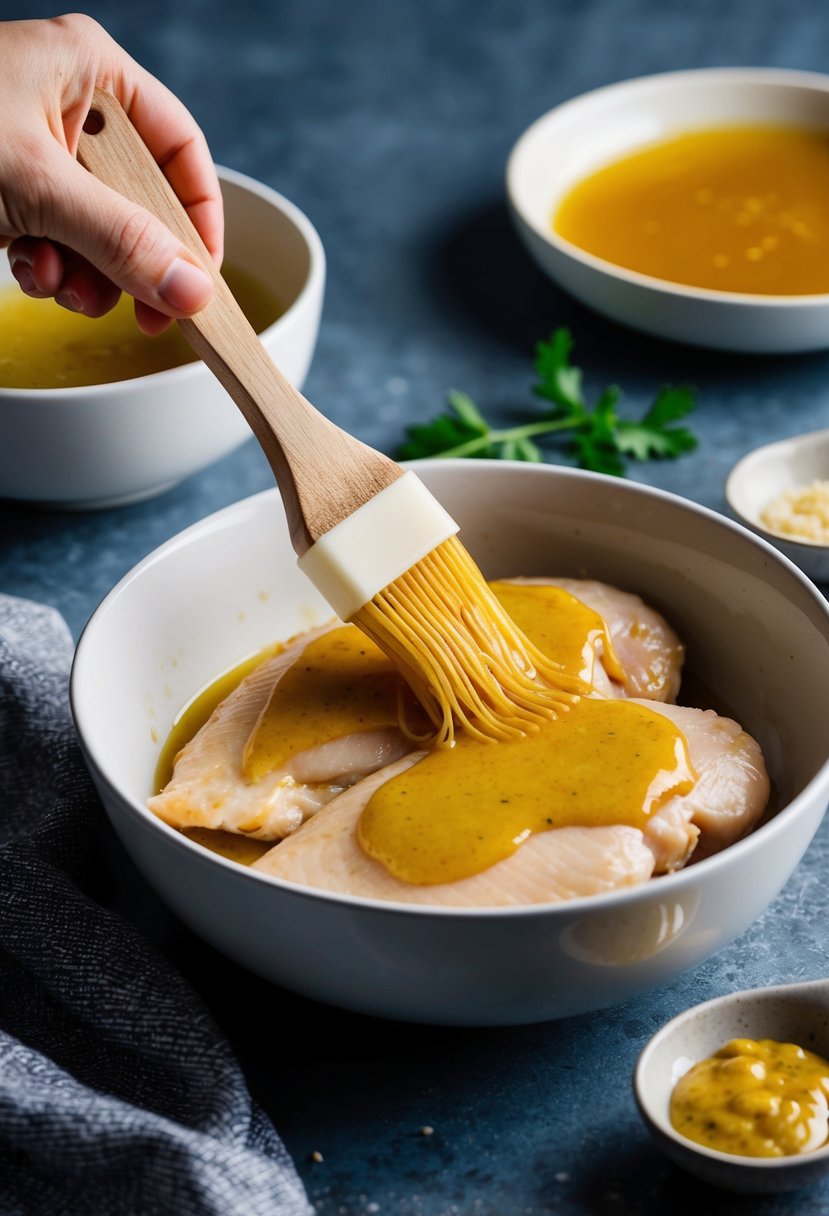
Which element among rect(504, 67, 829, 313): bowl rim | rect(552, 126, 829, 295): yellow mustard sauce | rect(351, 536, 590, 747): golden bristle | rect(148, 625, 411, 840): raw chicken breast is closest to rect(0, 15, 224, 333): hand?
rect(351, 536, 590, 747): golden bristle

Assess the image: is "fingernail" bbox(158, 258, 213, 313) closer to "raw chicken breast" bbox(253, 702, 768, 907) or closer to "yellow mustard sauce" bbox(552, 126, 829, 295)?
"raw chicken breast" bbox(253, 702, 768, 907)

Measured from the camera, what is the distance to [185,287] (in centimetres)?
195

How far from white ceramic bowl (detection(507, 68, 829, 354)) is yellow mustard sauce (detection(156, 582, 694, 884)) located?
1161mm

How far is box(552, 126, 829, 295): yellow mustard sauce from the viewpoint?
10.9ft

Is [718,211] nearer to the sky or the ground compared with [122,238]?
nearer to the ground

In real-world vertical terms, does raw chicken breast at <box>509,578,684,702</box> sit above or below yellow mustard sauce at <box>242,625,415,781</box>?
above

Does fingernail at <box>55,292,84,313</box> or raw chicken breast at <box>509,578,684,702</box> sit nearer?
raw chicken breast at <box>509,578,684,702</box>

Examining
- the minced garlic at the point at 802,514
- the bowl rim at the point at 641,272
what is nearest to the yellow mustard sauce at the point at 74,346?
the bowl rim at the point at 641,272

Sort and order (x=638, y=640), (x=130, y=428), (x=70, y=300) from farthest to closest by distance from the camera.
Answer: (x=130, y=428) < (x=70, y=300) < (x=638, y=640)

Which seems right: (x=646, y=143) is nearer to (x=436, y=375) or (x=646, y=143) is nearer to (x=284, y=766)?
(x=436, y=375)

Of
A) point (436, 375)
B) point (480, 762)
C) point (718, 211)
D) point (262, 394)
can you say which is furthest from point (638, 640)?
point (718, 211)

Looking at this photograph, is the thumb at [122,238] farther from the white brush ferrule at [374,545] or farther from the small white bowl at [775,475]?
the small white bowl at [775,475]

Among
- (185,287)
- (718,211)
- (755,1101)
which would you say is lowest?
(718,211)

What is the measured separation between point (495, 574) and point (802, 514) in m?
0.63
